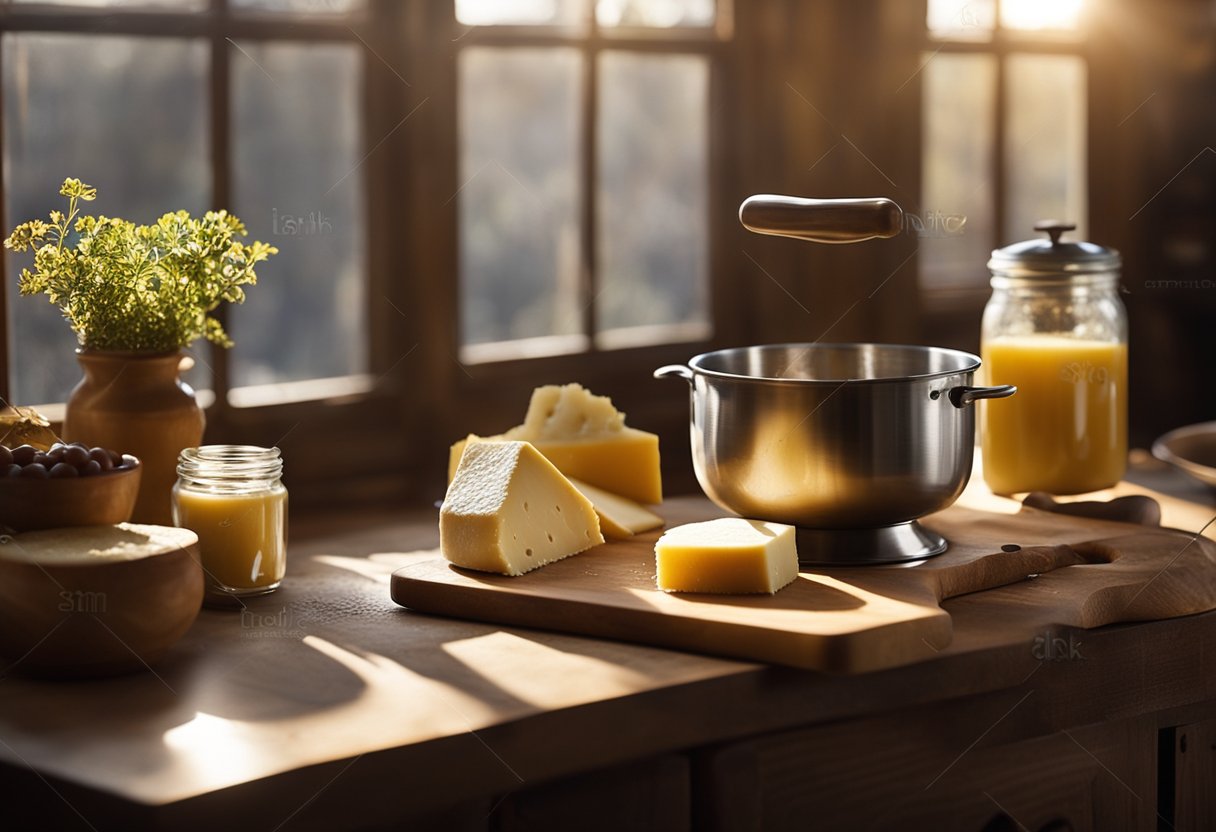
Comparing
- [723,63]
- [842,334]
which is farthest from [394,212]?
[842,334]

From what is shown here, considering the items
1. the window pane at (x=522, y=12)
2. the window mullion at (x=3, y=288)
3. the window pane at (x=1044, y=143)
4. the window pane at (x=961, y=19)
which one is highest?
the window pane at (x=961, y=19)

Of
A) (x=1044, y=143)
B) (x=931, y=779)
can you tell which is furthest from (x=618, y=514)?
(x=1044, y=143)

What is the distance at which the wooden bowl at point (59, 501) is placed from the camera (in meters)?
1.25

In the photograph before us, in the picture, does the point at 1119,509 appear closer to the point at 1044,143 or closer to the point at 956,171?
the point at 956,171

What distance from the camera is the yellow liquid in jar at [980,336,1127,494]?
1777 millimetres

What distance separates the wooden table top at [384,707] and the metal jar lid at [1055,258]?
510mm

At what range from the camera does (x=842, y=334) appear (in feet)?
8.25

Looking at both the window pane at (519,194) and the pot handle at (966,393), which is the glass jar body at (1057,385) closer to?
the pot handle at (966,393)

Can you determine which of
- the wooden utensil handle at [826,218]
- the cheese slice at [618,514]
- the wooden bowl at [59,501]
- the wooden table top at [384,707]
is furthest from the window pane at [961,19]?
the wooden bowl at [59,501]

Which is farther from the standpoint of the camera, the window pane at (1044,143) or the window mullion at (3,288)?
the window pane at (1044,143)

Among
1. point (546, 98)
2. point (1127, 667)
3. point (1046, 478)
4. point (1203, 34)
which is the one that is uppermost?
point (1203, 34)

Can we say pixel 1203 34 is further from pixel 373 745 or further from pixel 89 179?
pixel 373 745

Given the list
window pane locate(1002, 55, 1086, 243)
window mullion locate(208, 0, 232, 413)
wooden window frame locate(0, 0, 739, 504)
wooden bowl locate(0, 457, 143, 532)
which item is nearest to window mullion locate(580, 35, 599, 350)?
wooden window frame locate(0, 0, 739, 504)

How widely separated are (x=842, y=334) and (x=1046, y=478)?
76cm
